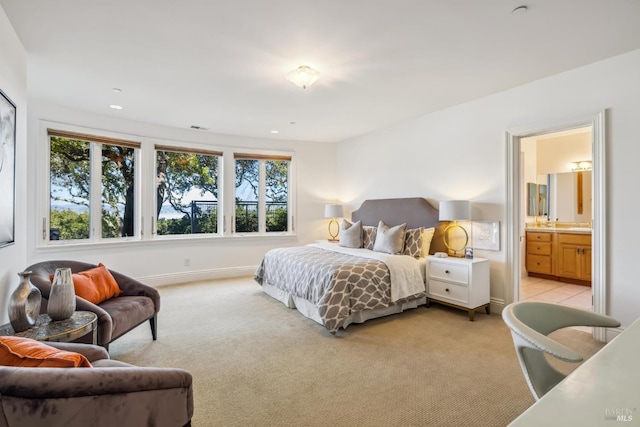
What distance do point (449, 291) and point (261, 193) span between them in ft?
12.3

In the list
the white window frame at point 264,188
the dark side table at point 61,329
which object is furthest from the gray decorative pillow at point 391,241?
the dark side table at point 61,329

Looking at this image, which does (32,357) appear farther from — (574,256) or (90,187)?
(574,256)

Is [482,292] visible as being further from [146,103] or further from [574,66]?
[146,103]

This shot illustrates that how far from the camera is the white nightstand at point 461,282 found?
11.4 ft

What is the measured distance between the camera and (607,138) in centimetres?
288

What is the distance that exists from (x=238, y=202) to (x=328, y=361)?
3884mm

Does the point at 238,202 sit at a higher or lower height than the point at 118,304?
higher

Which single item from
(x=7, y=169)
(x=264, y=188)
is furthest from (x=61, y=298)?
(x=264, y=188)

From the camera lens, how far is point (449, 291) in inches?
145

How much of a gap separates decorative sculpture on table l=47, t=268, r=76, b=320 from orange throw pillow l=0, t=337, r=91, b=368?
0.85m

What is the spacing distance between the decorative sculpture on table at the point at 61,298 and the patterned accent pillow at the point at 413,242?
3.54 meters

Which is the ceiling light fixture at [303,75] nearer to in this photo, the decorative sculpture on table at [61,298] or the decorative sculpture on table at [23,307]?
the decorative sculpture on table at [61,298]

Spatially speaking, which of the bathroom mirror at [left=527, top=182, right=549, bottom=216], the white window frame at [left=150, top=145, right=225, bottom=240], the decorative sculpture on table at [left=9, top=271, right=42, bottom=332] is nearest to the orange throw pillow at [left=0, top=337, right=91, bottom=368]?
the decorative sculpture on table at [left=9, top=271, right=42, bottom=332]

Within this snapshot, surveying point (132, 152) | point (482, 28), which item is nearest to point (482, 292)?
point (482, 28)
